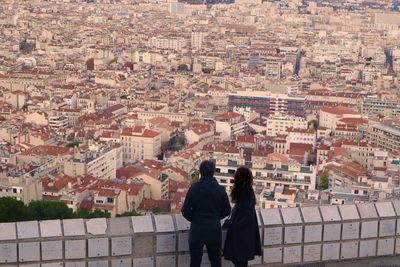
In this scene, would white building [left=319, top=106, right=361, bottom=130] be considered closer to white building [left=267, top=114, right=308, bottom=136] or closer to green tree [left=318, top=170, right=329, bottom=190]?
white building [left=267, top=114, right=308, bottom=136]

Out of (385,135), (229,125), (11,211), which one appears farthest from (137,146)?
(11,211)

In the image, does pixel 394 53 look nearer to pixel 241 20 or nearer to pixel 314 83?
pixel 314 83

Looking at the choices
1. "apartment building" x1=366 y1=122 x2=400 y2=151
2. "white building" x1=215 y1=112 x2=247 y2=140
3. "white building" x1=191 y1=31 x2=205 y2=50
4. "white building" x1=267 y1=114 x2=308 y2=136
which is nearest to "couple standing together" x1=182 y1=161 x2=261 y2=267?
"apartment building" x1=366 y1=122 x2=400 y2=151

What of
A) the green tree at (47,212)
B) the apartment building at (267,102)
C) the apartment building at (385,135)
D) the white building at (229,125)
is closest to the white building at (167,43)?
the apartment building at (267,102)

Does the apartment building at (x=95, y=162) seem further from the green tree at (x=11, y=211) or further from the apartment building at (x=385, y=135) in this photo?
the apartment building at (x=385, y=135)

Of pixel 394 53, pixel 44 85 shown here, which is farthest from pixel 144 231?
pixel 394 53

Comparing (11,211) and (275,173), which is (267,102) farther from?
(11,211)
